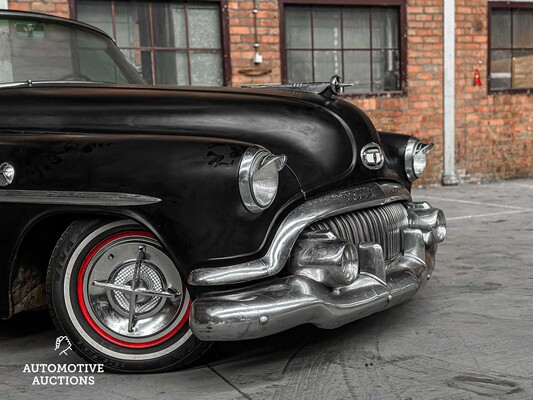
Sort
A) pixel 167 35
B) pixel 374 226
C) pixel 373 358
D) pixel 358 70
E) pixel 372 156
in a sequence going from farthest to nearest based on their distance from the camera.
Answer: pixel 358 70 < pixel 167 35 < pixel 372 156 < pixel 374 226 < pixel 373 358

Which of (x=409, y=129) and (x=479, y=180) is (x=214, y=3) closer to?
(x=409, y=129)

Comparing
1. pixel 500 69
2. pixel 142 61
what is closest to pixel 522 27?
pixel 500 69

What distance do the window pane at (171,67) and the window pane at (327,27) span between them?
5.75ft

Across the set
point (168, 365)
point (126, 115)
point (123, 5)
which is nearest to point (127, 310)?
point (168, 365)

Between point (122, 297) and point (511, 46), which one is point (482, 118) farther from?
point (122, 297)

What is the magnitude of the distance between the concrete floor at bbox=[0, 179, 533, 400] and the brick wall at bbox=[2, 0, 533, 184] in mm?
5500

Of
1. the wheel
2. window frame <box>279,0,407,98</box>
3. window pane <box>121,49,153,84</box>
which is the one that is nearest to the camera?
the wheel

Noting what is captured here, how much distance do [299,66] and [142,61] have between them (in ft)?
6.55

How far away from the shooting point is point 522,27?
9.95m

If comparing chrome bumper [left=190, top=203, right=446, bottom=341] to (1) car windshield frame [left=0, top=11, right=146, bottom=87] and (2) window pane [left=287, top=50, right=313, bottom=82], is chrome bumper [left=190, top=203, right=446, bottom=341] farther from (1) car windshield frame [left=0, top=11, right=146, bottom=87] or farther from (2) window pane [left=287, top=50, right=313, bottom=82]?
(2) window pane [left=287, top=50, right=313, bottom=82]

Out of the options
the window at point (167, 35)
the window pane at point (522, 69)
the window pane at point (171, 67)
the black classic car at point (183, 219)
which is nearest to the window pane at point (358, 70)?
the window at point (167, 35)

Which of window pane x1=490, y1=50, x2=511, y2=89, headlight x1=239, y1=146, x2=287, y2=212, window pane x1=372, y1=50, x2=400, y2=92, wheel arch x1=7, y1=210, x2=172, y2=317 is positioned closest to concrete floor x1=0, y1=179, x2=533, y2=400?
wheel arch x1=7, y1=210, x2=172, y2=317

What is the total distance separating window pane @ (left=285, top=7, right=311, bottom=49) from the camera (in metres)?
8.73

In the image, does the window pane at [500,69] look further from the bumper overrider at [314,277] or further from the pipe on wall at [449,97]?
the bumper overrider at [314,277]
